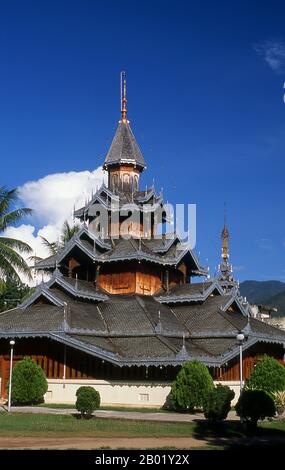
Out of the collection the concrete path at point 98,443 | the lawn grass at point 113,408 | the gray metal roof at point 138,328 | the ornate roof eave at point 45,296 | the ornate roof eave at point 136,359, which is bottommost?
the concrete path at point 98,443

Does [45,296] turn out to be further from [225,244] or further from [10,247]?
[225,244]

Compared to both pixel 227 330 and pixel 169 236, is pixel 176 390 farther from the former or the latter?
pixel 169 236

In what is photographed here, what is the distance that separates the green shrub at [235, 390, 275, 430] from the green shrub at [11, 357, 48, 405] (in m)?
13.5

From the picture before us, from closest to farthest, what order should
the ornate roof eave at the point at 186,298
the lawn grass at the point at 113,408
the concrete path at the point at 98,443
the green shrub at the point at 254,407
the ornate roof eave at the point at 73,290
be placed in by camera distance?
the concrete path at the point at 98,443 → the green shrub at the point at 254,407 → the lawn grass at the point at 113,408 → the ornate roof eave at the point at 73,290 → the ornate roof eave at the point at 186,298

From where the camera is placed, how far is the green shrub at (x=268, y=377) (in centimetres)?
3234

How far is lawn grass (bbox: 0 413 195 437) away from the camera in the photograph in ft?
74.9

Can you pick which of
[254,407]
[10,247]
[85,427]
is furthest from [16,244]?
[254,407]

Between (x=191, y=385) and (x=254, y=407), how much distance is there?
290 inches

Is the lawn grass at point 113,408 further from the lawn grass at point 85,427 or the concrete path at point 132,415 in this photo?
the lawn grass at point 85,427

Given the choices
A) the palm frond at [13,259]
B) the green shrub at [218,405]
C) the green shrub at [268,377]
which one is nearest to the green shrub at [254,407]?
the green shrub at [218,405]

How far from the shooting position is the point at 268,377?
3256cm

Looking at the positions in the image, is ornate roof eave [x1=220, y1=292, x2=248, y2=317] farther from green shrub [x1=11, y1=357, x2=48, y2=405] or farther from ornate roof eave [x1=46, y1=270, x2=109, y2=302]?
green shrub [x1=11, y1=357, x2=48, y2=405]

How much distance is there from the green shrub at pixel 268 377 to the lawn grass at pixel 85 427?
23.0 ft

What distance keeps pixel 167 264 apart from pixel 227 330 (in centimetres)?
706
